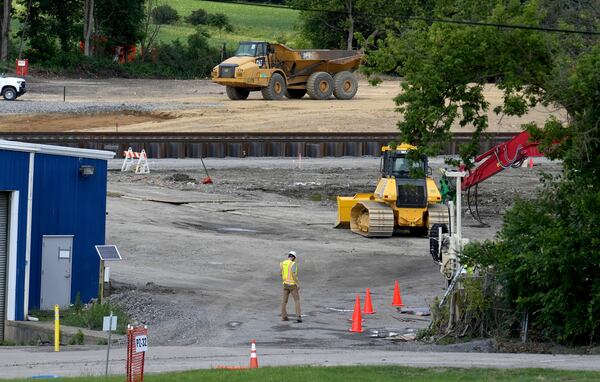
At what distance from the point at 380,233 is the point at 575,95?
633 inches

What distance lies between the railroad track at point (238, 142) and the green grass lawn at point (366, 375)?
105ft

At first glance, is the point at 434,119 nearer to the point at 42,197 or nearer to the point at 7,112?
the point at 42,197

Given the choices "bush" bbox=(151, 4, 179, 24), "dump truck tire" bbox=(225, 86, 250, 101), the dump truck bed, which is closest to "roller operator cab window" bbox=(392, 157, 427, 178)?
the dump truck bed

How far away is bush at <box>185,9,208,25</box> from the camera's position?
119 metres

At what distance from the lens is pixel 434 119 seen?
20.5 meters

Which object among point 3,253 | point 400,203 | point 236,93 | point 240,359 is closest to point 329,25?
point 236,93

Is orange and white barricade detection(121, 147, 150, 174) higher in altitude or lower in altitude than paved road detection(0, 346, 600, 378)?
higher

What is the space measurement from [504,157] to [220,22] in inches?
3635

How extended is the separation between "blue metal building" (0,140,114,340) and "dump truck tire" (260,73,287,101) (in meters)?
39.6

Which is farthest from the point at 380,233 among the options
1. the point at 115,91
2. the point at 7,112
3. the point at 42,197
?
the point at 115,91

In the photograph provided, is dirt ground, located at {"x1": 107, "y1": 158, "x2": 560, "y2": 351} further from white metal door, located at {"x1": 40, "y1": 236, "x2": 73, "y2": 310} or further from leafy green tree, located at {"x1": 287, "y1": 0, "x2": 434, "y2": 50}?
leafy green tree, located at {"x1": 287, "y1": 0, "x2": 434, "y2": 50}

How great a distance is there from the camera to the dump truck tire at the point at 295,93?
70250 mm

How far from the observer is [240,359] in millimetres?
19234

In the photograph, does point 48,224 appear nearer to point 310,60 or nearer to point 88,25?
point 310,60
